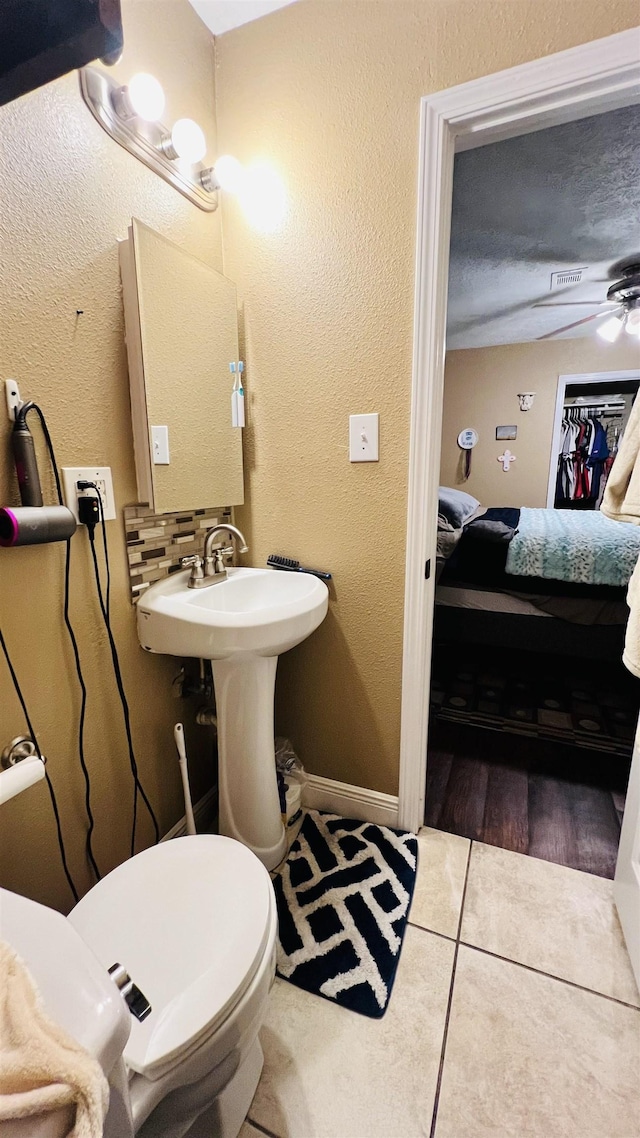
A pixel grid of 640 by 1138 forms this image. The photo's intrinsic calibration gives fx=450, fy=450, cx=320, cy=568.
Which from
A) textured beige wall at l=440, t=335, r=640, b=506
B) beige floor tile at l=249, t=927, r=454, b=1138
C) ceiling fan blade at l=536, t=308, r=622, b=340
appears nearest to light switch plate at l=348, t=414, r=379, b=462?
beige floor tile at l=249, t=927, r=454, b=1138

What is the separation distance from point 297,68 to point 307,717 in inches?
73.3

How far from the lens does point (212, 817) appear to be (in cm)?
152

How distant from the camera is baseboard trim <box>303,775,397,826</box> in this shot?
1480 millimetres

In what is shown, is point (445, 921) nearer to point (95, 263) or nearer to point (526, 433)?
point (95, 263)

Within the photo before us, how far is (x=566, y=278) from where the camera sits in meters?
2.84

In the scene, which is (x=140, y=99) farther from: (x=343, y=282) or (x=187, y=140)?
(x=343, y=282)

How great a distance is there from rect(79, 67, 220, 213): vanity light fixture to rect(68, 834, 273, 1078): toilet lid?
5.12ft

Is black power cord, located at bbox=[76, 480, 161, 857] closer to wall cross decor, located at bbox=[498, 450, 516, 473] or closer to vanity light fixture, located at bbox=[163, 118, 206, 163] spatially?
vanity light fixture, located at bbox=[163, 118, 206, 163]

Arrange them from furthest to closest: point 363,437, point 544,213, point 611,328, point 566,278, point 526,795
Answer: point 611,328, point 566,278, point 544,213, point 526,795, point 363,437

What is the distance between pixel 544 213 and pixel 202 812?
2.95 metres

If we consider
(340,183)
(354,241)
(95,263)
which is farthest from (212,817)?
(340,183)

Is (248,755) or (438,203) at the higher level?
(438,203)

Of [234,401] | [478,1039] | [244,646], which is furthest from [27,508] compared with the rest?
[478,1039]

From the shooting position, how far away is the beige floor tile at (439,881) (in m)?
1.19
